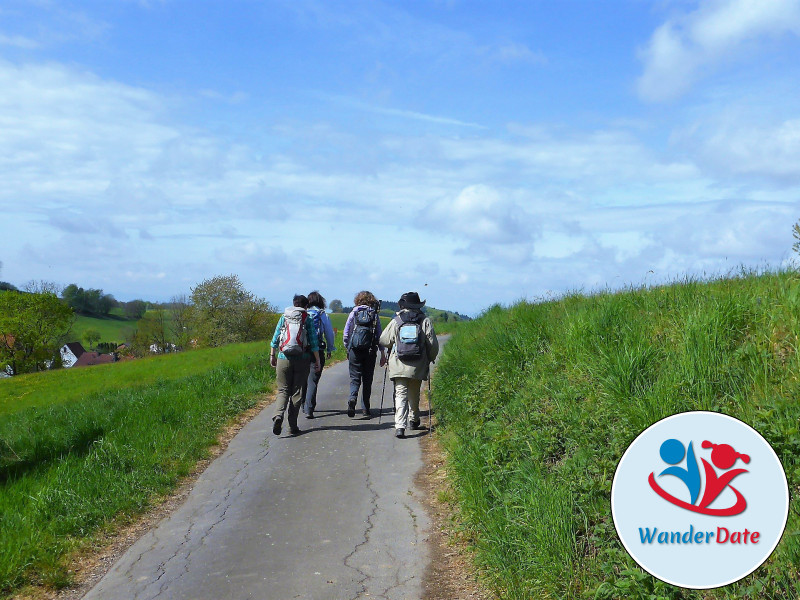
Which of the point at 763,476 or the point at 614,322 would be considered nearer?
the point at 763,476

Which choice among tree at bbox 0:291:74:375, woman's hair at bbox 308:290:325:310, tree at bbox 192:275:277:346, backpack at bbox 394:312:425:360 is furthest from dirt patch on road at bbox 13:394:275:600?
tree at bbox 0:291:74:375

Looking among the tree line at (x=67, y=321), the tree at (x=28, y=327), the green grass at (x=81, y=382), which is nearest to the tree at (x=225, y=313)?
the tree line at (x=67, y=321)

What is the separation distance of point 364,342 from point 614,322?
209 inches

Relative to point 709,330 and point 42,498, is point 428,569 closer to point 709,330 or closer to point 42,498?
point 709,330

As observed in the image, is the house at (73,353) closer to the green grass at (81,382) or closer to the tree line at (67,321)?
the tree line at (67,321)

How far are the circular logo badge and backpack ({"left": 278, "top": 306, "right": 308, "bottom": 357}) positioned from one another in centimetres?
806

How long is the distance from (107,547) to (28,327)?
265 feet

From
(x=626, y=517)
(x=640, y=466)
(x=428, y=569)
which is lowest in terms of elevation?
(x=428, y=569)

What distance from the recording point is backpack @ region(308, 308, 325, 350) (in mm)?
11945

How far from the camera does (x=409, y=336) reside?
34.0ft

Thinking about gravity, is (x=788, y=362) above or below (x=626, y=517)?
above

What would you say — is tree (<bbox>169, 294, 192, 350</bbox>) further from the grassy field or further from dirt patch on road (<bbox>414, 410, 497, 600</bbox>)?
dirt patch on road (<bbox>414, 410, 497, 600</bbox>)

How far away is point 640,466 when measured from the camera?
2.92 m

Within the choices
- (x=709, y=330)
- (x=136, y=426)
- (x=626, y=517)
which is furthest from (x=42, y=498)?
(x=709, y=330)
